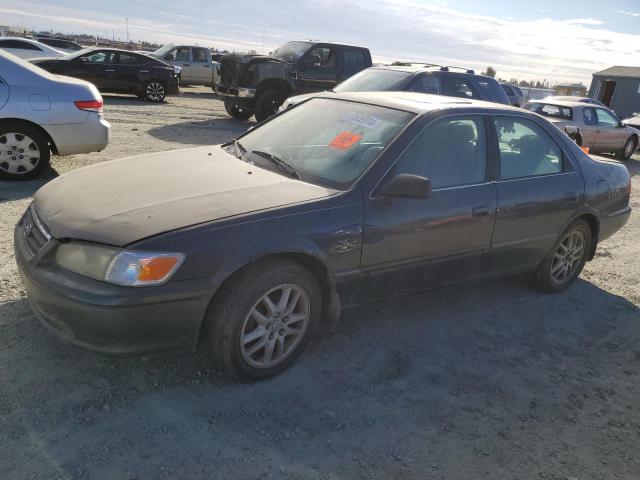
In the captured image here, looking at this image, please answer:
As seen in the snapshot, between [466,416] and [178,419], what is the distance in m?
1.54

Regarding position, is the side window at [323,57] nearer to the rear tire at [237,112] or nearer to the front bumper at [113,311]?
the rear tire at [237,112]

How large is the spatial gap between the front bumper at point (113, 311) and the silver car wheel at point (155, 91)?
14.4 meters

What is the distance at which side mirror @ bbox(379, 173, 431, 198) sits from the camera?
3.13 m

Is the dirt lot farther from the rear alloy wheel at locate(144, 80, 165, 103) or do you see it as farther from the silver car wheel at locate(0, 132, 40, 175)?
the rear alloy wheel at locate(144, 80, 165, 103)

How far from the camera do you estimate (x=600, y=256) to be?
235 inches

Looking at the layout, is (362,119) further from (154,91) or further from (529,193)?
(154,91)

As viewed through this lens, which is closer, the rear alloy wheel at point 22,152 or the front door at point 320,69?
the rear alloy wheel at point 22,152

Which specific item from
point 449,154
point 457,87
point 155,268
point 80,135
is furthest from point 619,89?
point 155,268

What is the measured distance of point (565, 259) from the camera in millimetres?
4711

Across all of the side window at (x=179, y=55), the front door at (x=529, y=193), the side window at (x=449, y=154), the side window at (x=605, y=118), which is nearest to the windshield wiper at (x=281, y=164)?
the side window at (x=449, y=154)

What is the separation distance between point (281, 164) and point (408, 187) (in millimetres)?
880

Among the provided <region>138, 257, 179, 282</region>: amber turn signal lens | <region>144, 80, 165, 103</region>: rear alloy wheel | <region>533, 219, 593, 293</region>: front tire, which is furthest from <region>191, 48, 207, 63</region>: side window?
<region>138, 257, 179, 282</region>: amber turn signal lens

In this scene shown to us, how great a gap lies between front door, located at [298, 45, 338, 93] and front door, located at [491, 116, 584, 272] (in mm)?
9124

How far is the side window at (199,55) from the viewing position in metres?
21.1
